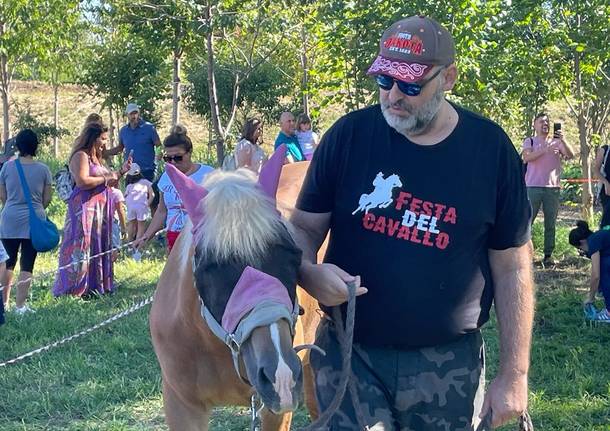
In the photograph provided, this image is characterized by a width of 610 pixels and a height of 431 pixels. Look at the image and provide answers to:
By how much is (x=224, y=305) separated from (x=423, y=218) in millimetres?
658

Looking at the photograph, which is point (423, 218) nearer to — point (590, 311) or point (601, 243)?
point (601, 243)

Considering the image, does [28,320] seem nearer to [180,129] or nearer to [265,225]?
[180,129]

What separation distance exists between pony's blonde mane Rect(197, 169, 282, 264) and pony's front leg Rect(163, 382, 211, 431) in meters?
1.04

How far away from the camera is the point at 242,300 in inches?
92.0

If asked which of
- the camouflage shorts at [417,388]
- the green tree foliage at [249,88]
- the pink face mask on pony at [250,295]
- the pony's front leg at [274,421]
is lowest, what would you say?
the pony's front leg at [274,421]

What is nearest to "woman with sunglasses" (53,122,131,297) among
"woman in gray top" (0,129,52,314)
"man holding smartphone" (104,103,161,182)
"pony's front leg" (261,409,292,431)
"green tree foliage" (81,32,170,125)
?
"woman in gray top" (0,129,52,314)

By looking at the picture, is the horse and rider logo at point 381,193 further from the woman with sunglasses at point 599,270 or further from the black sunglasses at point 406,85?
the woman with sunglasses at point 599,270

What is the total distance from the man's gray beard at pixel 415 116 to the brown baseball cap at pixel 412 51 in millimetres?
84

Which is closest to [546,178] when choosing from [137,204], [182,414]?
[137,204]

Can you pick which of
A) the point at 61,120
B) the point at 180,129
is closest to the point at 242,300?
the point at 180,129

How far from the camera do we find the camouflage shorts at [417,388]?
106 inches

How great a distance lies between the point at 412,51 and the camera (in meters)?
2.59

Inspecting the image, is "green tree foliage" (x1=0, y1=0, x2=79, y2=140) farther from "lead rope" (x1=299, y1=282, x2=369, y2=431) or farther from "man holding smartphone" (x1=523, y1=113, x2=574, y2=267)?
"lead rope" (x1=299, y1=282, x2=369, y2=431)

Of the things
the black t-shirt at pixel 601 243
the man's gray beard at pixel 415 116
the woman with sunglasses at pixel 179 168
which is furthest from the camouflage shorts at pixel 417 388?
the black t-shirt at pixel 601 243
